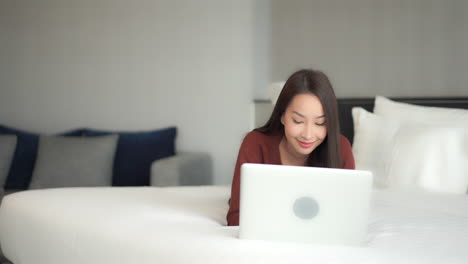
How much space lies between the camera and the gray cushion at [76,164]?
397 cm

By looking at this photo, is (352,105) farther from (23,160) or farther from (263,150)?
(23,160)

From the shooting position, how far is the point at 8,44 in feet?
15.4

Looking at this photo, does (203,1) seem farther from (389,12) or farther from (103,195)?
(103,195)

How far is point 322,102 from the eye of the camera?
1.76 metres

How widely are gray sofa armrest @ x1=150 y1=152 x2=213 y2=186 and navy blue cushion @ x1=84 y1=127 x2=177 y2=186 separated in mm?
135

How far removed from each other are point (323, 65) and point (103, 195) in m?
2.08

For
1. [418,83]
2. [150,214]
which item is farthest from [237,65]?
[150,214]

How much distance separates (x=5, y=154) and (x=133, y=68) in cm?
107

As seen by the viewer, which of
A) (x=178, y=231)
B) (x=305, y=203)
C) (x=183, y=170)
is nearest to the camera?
(x=305, y=203)

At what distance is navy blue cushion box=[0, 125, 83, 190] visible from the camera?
4203 mm

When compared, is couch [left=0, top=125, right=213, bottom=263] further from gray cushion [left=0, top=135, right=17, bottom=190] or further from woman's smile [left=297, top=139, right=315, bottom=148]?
woman's smile [left=297, top=139, right=315, bottom=148]

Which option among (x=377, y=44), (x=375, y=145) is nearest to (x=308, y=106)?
(x=375, y=145)

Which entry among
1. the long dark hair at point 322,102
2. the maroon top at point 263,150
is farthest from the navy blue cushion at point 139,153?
the long dark hair at point 322,102

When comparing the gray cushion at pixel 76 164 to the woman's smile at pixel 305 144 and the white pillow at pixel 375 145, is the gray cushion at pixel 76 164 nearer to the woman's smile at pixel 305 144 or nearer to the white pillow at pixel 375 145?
the white pillow at pixel 375 145
